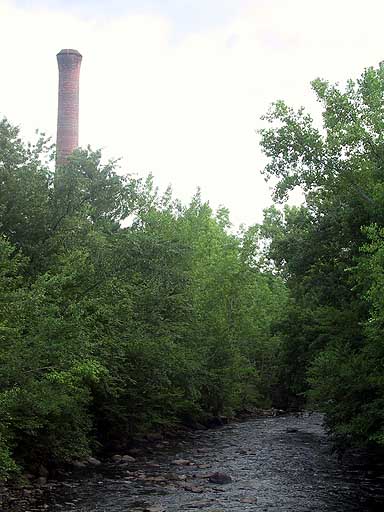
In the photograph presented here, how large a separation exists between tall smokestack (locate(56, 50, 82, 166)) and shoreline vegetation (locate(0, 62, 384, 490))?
47.4 ft

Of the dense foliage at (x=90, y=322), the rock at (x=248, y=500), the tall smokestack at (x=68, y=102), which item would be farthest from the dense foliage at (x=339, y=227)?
the tall smokestack at (x=68, y=102)

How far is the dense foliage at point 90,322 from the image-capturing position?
1490 centimetres

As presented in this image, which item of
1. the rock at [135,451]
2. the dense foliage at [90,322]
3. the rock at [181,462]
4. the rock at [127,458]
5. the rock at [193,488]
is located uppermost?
the dense foliage at [90,322]

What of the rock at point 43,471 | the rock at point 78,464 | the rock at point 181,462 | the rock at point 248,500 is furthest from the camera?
the rock at point 181,462

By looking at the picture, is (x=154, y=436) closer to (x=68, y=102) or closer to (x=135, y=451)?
(x=135, y=451)

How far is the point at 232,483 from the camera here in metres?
18.2

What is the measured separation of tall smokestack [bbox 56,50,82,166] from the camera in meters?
45.6

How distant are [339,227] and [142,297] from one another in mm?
7849

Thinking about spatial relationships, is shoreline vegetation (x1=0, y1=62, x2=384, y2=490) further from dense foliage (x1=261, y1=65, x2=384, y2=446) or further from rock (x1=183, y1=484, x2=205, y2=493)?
rock (x1=183, y1=484, x2=205, y2=493)

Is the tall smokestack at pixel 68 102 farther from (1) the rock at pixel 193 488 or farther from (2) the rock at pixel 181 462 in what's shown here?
(1) the rock at pixel 193 488

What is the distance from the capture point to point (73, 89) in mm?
46000

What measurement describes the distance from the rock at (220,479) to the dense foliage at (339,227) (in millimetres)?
3316

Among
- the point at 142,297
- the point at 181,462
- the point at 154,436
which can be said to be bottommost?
the point at 181,462

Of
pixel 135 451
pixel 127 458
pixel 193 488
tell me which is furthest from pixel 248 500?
pixel 135 451
